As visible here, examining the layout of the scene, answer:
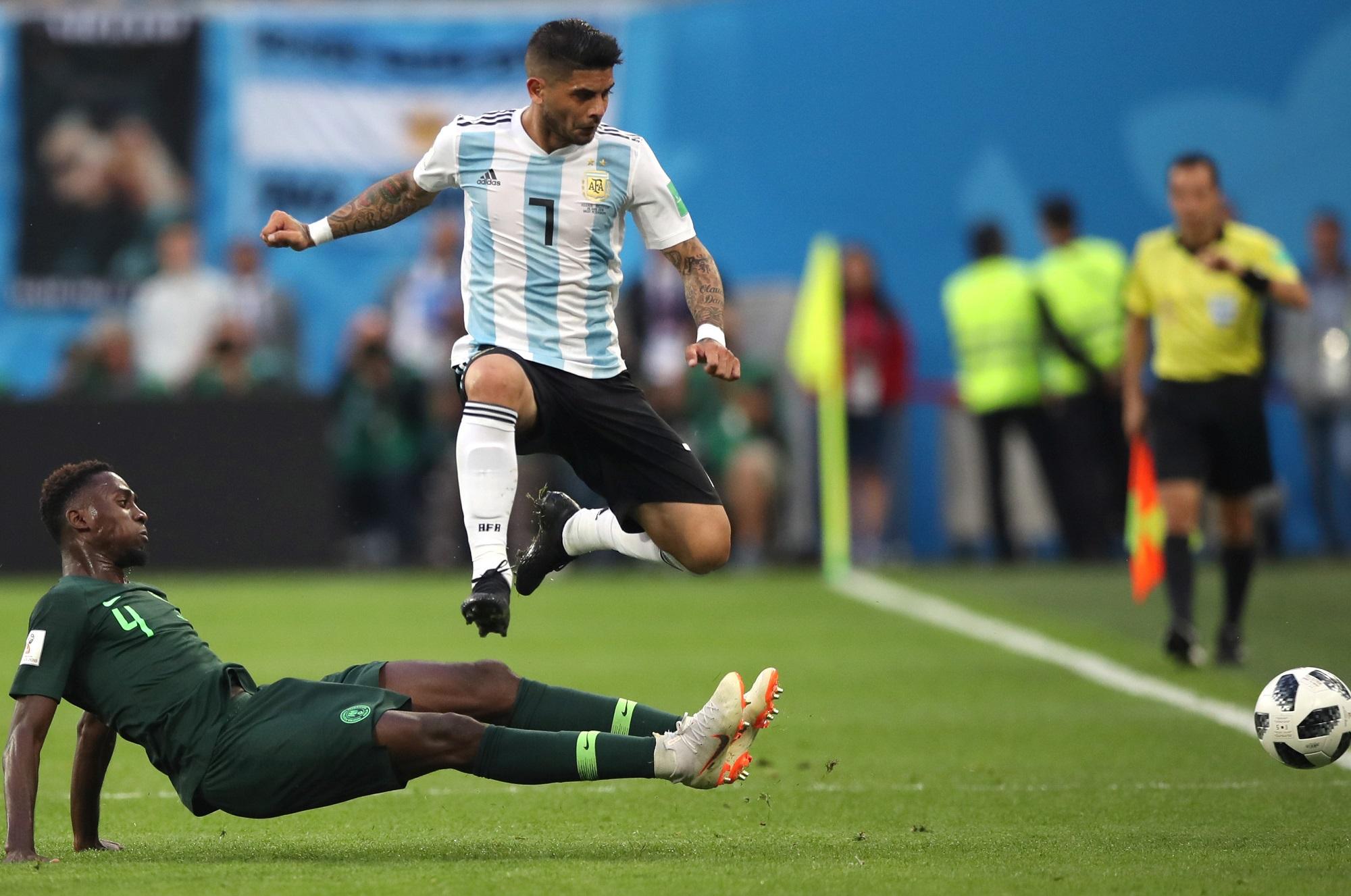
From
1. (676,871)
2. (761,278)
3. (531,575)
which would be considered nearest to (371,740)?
(676,871)

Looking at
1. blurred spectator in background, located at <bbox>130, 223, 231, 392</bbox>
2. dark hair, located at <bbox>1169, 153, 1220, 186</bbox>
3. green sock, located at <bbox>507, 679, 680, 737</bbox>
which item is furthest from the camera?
blurred spectator in background, located at <bbox>130, 223, 231, 392</bbox>

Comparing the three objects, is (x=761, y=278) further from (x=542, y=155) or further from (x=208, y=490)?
(x=542, y=155)

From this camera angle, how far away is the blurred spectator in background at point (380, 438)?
1627 cm

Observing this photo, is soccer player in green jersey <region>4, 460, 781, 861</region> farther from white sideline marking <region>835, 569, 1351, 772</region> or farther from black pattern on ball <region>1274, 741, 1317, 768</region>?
white sideline marking <region>835, 569, 1351, 772</region>

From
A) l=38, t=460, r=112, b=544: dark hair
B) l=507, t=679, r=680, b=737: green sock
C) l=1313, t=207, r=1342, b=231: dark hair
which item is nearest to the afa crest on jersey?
l=507, t=679, r=680, b=737: green sock

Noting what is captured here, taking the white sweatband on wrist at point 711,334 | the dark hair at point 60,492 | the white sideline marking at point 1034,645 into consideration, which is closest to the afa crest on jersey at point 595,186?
the white sweatband on wrist at point 711,334

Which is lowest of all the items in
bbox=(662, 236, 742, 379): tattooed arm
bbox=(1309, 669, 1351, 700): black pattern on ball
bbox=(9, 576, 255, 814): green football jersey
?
bbox=(1309, 669, 1351, 700): black pattern on ball

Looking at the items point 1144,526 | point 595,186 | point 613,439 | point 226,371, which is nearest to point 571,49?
point 595,186

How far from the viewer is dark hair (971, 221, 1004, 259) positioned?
1584 centimetres

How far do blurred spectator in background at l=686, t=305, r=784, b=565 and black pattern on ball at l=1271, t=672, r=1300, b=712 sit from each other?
9370mm

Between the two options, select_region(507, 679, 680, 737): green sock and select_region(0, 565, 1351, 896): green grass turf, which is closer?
select_region(0, 565, 1351, 896): green grass turf

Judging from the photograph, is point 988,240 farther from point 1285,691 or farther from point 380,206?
point 380,206

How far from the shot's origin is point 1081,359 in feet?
52.0

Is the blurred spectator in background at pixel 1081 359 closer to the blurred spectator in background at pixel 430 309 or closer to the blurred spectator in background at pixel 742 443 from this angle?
the blurred spectator in background at pixel 742 443
